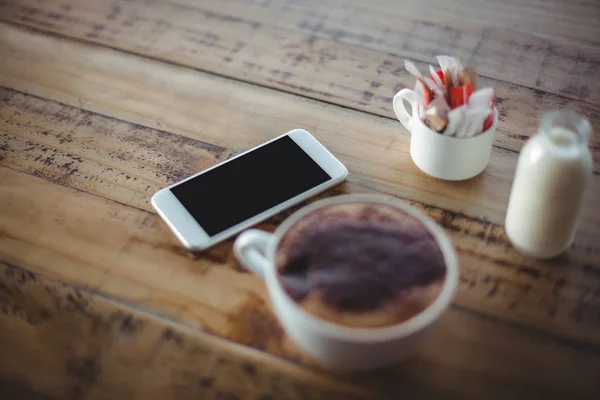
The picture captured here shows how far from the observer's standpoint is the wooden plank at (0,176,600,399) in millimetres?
637

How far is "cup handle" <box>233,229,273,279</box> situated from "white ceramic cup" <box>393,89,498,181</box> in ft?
0.82

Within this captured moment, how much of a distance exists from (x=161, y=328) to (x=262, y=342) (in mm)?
109

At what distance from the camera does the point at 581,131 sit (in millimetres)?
664

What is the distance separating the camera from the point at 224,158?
0.87 meters

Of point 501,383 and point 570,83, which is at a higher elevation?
point 570,83

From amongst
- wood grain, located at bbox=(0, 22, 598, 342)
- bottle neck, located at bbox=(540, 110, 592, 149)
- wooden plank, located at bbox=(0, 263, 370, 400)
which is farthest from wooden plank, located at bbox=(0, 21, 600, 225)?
wooden plank, located at bbox=(0, 263, 370, 400)

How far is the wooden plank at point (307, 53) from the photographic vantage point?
0.94 metres

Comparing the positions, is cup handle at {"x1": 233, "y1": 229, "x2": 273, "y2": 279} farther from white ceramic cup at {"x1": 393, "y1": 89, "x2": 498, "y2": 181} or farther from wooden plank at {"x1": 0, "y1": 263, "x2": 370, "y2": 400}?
white ceramic cup at {"x1": 393, "y1": 89, "x2": 498, "y2": 181}

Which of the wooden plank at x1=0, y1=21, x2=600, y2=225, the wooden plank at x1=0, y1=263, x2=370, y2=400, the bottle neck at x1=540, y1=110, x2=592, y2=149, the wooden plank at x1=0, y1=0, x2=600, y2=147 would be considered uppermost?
the bottle neck at x1=540, y1=110, x2=592, y2=149

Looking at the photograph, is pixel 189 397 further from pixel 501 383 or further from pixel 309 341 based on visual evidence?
pixel 501 383

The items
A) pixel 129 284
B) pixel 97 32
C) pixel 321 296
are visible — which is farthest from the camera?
pixel 97 32

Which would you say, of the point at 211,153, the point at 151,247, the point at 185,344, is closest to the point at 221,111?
the point at 211,153

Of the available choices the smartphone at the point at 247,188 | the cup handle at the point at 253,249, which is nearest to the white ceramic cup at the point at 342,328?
the cup handle at the point at 253,249

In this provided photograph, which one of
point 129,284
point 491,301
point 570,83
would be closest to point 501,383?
point 491,301
